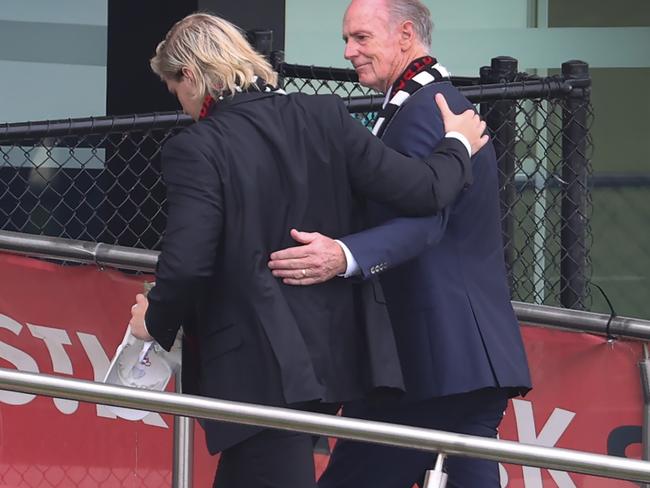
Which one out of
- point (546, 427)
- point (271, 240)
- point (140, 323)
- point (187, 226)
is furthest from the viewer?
point (546, 427)

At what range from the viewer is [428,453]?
3.24 metres

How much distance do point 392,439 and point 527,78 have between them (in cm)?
263

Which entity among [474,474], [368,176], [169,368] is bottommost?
[474,474]

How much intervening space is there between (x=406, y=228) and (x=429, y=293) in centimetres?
20

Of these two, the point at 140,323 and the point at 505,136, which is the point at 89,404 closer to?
the point at 140,323

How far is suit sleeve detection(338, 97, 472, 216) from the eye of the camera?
3.05m

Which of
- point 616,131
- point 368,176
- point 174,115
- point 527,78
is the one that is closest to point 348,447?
point 368,176

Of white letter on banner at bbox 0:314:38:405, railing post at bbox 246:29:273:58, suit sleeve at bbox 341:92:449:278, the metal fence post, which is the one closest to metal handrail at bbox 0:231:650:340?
white letter on banner at bbox 0:314:38:405

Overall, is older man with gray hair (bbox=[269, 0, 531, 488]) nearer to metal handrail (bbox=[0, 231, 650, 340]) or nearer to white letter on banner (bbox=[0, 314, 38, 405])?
metal handrail (bbox=[0, 231, 650, 340])

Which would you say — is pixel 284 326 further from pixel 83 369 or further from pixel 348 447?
pixel 83 369

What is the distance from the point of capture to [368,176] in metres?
3.05

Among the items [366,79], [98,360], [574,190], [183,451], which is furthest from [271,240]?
[574,190]

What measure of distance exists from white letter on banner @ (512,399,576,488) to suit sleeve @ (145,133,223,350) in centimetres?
133

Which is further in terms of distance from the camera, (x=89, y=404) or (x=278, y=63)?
(x=278, y=63)
